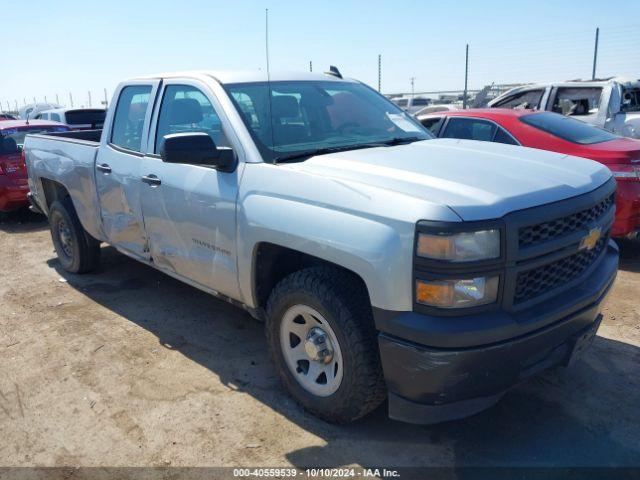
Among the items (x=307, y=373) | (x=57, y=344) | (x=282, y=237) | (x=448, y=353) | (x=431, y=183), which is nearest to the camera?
(x=448, y=353)

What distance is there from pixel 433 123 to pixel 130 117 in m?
3.83

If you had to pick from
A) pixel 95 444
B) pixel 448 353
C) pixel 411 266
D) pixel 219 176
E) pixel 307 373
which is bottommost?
pixel 95 444

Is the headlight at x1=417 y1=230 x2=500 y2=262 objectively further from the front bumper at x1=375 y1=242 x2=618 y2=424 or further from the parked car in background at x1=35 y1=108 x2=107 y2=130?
the parked car in background at x1=35 y1=108 x2=107 y2=130

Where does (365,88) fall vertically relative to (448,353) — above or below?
above

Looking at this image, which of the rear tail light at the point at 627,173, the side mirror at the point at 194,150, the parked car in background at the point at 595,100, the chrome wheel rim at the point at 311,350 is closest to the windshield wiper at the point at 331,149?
the side mirror at the point at 194,150

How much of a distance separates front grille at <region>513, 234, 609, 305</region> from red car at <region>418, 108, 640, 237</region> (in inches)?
112

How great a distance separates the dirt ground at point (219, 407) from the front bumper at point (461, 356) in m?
0.43

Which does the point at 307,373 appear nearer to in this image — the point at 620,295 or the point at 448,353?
the point at 448,353

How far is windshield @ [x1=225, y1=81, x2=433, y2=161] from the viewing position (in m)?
3.38

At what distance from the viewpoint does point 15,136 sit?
9172mm

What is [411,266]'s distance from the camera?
241 centimetres

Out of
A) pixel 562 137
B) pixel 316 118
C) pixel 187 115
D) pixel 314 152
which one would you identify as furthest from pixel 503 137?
pixel 187 115

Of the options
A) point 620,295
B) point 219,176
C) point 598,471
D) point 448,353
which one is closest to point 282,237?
point 219,176

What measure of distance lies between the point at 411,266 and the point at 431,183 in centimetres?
46
